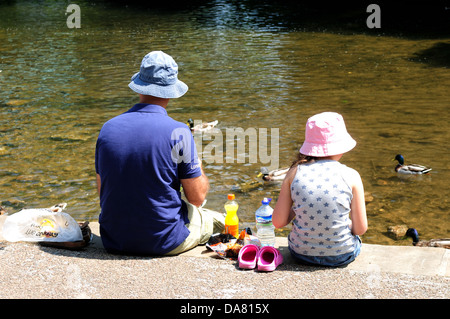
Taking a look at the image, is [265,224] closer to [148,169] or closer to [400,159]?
[148,169]

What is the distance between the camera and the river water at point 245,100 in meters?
8.38

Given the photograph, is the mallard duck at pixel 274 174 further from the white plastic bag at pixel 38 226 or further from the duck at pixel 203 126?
the white plastic bag at pixel 38 226

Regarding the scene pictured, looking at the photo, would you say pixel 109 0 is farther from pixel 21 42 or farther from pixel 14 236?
pixel 14 236

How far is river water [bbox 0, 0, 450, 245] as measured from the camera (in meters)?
8.38

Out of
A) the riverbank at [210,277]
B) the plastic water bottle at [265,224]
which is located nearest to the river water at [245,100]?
the plastic water bottle at [265,224]

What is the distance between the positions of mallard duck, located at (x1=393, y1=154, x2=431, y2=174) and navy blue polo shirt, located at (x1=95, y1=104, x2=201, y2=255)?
192 inches

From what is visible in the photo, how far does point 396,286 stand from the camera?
13.8 ft

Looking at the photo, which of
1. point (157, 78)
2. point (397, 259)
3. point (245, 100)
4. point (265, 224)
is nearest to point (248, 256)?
point (265, 224)

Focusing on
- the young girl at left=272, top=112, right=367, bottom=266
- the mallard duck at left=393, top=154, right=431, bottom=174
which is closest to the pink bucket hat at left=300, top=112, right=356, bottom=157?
the young girl at left=272, top=112, right=367, bottom=266

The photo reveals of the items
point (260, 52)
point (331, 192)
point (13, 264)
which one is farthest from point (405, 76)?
point (13, 264)

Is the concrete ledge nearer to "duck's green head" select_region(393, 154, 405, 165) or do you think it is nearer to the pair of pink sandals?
the pair of pink sandals

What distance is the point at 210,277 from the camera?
14.8 ft

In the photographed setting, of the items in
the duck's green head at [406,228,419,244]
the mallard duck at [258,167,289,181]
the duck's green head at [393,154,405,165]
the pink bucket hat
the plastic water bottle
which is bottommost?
the duck's green head at [406,228,419,244]

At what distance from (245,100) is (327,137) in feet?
28.5
